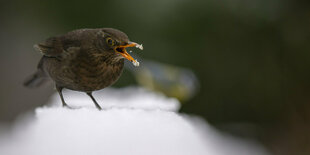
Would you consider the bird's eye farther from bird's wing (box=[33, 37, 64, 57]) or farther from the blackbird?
bird's wing (box=[33, 37, 64, 57])

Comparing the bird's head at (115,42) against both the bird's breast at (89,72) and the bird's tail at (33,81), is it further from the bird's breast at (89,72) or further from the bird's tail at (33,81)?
the bird's tail at (33,81)

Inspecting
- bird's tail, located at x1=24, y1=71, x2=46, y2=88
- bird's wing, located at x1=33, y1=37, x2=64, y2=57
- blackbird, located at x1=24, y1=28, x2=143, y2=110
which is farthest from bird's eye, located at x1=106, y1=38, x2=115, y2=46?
bird's tail, located at x1=24, y1=71, x2=46, y2=88

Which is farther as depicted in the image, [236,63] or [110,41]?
[236,63]

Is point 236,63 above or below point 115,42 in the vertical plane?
below

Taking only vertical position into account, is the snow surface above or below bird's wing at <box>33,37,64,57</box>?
below

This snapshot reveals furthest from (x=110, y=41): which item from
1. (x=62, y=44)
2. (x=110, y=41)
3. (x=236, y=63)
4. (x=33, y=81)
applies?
(x=236, y=63)

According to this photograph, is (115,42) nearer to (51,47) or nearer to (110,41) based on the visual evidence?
(110,41)

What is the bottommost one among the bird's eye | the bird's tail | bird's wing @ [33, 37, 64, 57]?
the bird's tail
